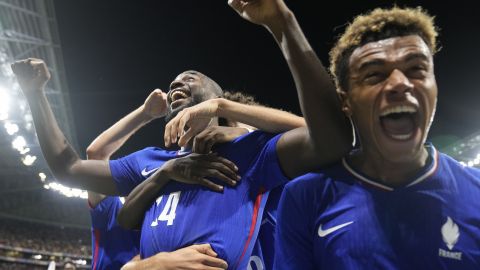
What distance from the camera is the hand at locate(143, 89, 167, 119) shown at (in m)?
3.06

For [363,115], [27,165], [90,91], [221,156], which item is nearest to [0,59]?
[90,91]

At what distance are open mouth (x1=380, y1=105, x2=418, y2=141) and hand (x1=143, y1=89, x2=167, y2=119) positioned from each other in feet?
6.45

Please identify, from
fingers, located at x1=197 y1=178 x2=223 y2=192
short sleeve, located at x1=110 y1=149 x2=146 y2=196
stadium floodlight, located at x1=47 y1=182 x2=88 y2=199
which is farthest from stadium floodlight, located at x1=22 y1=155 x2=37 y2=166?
fingers, located at x1=197 y1=178 x2=223 y2=192

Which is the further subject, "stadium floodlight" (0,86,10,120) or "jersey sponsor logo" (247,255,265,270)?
"stadium floodlight" (0,86,10,120)

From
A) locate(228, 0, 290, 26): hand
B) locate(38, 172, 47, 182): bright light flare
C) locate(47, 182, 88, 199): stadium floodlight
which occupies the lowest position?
locate(47, 182, 88, 199): stadium floodlight

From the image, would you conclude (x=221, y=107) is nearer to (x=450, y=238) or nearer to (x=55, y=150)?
(x=450, y=238)

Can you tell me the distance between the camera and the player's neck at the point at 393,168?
1409mm

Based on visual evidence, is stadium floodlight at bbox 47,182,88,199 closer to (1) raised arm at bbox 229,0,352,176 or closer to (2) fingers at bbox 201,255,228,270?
(2) fingers at bbox 201,255,228,270

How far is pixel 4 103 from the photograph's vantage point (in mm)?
13914

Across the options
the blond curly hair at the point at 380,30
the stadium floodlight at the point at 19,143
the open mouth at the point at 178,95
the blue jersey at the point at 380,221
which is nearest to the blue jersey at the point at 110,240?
the open mouth at the point at 178,95

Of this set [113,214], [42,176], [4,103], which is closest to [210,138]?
[113,214]

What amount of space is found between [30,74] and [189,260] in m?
1.70

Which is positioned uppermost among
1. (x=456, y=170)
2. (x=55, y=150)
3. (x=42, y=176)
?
(x=456, y=170)

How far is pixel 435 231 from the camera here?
50.2 inches
